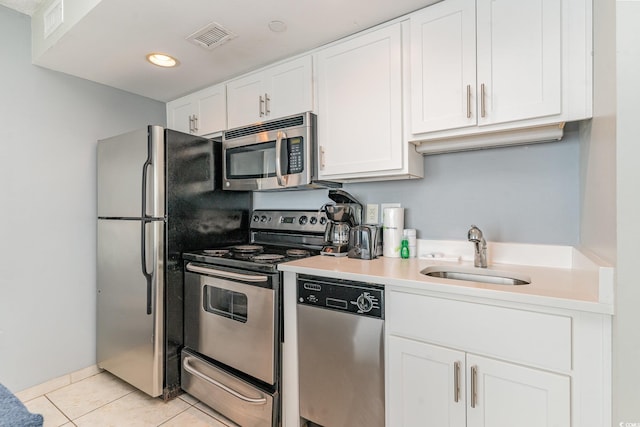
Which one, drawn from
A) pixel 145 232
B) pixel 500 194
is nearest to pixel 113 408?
pixel 145 232

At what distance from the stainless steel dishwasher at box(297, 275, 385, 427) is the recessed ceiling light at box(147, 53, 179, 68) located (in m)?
1.67

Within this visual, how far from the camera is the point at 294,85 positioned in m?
1.99

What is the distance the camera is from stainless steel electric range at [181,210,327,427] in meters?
1.60

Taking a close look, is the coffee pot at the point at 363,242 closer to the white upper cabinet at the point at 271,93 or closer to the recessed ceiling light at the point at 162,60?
the white upper cabinet at the point at 271,93

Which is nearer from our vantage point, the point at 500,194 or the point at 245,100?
the point at 500,194

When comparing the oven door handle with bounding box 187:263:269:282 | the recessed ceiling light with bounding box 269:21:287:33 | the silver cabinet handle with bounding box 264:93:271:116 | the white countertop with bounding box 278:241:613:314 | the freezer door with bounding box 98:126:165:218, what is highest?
the recessed ceiling light with bounding box 269:21:287:33

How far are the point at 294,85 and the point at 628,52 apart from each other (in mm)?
1567

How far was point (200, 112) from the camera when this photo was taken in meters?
2.52

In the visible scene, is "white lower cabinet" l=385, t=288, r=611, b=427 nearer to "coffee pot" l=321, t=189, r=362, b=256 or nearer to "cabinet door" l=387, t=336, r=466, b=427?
"cabinet door" l=387, t=336, r=466, b=427

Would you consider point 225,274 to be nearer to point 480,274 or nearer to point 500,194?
point 480,274

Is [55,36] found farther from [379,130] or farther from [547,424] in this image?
[547,424]

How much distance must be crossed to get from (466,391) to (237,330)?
3.84 feet

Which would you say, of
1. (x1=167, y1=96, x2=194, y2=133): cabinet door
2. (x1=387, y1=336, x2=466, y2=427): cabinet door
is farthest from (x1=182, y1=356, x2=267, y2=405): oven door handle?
(x1=167, y1=96, x2=194, y2=133): cabinet door

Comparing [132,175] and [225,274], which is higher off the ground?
[132,175]
